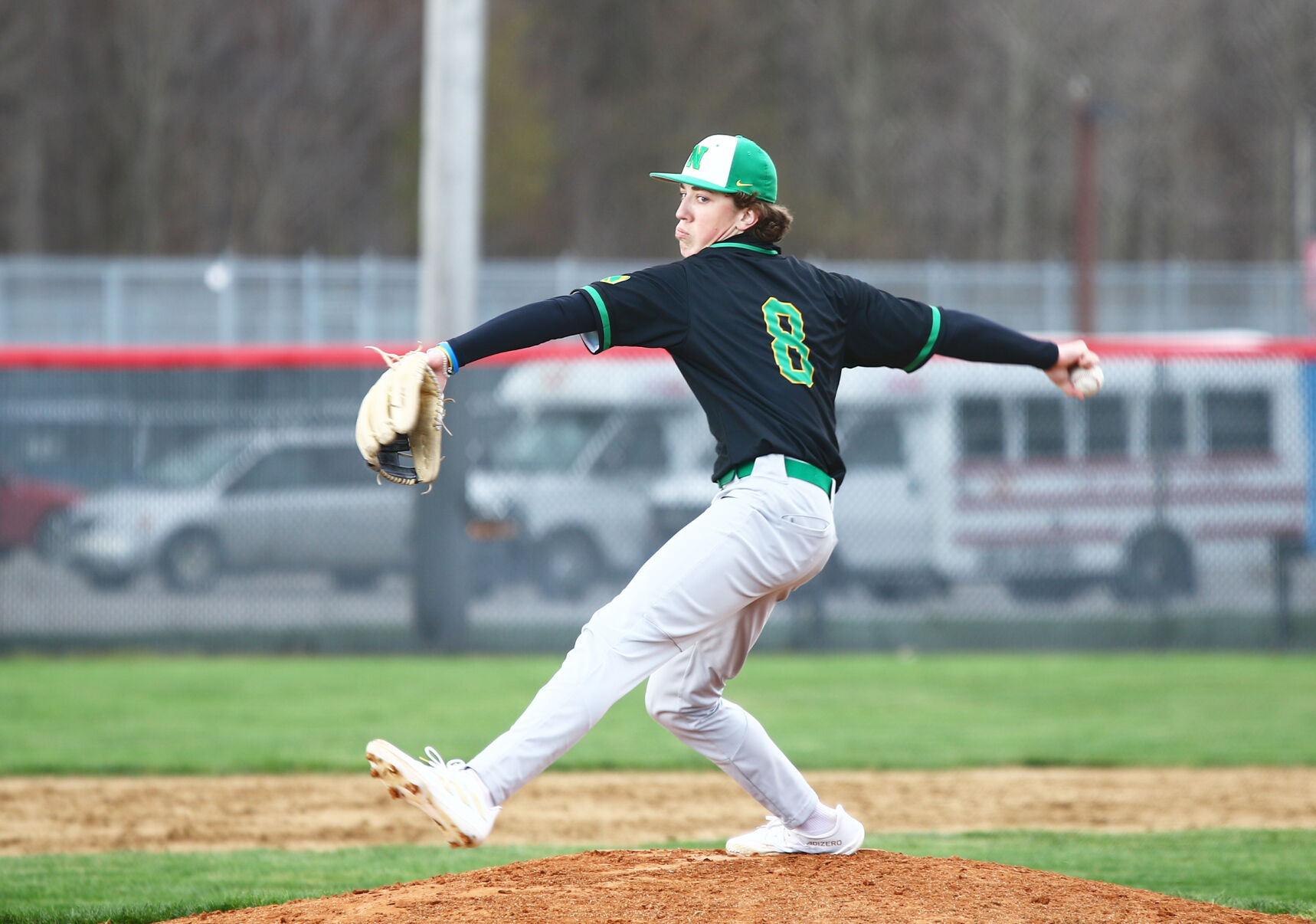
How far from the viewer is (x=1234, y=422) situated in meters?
11.6

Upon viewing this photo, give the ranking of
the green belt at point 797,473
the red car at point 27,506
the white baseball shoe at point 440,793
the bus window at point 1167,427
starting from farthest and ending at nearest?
the bus window at point 1167,427
the red car at point 27,506
the green belt at point 797,473
the white baseball shoe at point 440,793

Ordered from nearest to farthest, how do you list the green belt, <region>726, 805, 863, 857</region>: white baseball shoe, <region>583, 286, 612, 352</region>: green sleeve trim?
<region>583, 286, 612, 352</region>: green sleeve trim, the green belt, <region>726, 805, 863, 857</region>: white baseball shoe

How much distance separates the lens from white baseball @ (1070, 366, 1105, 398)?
409 cm

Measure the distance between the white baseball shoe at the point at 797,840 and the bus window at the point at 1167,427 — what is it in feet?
26.9

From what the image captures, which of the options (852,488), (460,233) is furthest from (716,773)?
(460,233)

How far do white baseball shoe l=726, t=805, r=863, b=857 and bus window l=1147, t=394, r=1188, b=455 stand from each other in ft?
26.9

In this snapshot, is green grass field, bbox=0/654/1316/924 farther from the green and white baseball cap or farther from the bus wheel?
the green and white baseball cap

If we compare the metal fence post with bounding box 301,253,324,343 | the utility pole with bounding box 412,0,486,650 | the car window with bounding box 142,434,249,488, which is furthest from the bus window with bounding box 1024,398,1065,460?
the metal fence post with bounding box 301,253,324,343

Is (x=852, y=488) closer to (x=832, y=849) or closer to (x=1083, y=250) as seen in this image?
(x=832, y=849)

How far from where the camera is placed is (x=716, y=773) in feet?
24.4

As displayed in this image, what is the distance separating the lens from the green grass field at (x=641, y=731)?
4.92 m

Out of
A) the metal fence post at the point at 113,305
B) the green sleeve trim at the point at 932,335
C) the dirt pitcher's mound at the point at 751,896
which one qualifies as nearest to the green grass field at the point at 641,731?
the dirt pitcher's mound at the point at 751,896

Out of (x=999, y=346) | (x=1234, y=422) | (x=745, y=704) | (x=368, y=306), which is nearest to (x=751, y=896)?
(x=999, y=346)

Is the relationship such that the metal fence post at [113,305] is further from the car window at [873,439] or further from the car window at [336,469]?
the car window at [873,439]
